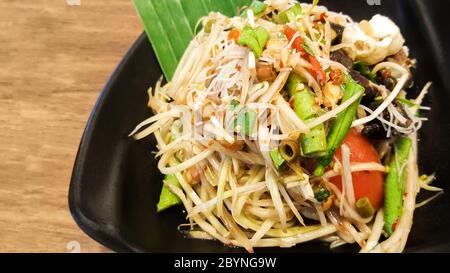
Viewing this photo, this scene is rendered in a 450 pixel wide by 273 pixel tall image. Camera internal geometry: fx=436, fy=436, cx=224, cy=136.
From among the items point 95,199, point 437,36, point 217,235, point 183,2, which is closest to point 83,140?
point 95,199

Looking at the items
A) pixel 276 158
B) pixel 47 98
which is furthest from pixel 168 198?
pixel 47 98

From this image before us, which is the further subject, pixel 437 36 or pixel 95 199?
pixel 437 36

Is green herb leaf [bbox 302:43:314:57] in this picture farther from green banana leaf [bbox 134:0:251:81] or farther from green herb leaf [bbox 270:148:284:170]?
green banana leaf [bbox 134:0:251:81]

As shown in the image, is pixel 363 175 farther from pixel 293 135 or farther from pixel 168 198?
pixel 168 198

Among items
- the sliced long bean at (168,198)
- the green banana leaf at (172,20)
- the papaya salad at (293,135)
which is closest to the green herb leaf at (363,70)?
the papaya salad at (293,135)

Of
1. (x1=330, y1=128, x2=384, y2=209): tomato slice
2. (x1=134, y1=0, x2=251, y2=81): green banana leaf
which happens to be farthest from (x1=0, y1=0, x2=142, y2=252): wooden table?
(x1=330, y1=128, x2=384, y2=209): tomato slice
